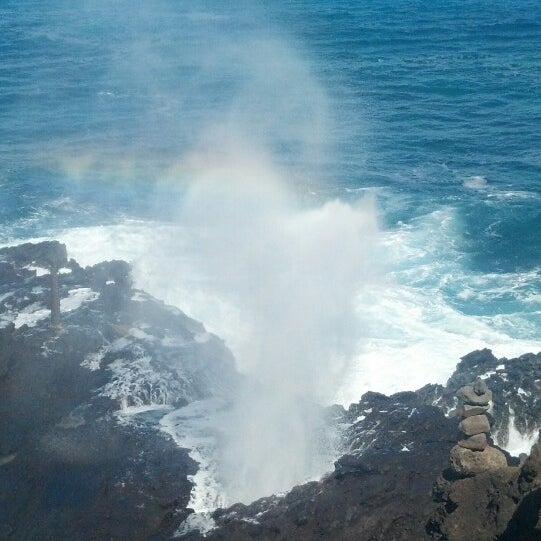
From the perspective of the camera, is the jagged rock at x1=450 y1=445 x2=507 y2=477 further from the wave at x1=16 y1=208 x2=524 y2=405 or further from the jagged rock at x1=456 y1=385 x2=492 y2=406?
the wave at x1=16 y1=208 x2=524 y2=405

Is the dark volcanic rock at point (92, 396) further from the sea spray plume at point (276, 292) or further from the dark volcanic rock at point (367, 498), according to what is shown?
the dark volcanic rock at point (367, 498)

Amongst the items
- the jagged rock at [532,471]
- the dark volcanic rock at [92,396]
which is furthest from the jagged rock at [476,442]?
the dark volcanic rock at [92,396]

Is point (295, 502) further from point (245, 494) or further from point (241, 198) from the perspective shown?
point (241, 198)

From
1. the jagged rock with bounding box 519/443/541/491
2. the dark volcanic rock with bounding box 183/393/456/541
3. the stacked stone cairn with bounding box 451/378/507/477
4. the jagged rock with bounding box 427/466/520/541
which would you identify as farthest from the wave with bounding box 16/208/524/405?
the jagged rock with bounding box 519/443/541/491

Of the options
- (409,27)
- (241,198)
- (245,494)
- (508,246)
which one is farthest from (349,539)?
(409,27)

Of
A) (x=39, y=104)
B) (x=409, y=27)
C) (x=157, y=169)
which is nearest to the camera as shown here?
(x=157, y=169)

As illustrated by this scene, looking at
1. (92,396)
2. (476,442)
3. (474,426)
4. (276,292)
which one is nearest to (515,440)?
(476,442)
